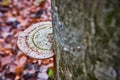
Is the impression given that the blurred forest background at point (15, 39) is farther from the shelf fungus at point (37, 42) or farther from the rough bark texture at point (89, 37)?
the rough bark texture at point (89, 37)

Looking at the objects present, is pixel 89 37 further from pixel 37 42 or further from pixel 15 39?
pixel 15 39

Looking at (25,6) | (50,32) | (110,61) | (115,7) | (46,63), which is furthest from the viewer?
(25,6)

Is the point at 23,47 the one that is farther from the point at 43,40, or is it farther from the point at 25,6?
the point at 25,6

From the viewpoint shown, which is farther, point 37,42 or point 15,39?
point 15,39

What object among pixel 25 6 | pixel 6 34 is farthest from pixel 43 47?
pixel 25 6

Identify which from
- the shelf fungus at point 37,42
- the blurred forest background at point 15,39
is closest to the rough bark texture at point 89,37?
the shelf fungus at point 37,42

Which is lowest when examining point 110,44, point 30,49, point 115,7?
point 30,49

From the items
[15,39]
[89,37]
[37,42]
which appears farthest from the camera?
[15,39]

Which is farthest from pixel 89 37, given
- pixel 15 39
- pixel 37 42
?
pixel 15 39
